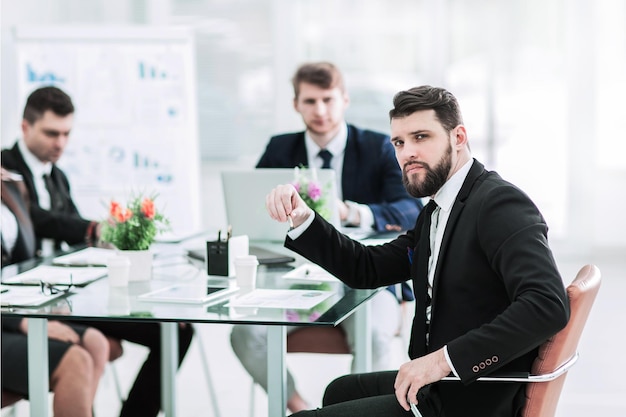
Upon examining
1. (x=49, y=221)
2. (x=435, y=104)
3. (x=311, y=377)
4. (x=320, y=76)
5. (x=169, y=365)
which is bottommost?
(x=311, y=377)

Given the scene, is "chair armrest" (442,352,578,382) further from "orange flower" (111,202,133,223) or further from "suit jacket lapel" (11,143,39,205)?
"suit jacket lapel" (11,143,39,205)

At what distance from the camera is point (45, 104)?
12.4ft

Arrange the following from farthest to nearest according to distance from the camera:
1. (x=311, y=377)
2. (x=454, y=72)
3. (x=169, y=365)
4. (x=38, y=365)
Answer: (x=454, y=72)
(x=311, y=377)
(x=169, y=365)
(x=38, y=365)

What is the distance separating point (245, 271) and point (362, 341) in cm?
49

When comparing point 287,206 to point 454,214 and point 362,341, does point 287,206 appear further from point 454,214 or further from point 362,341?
point 362,341

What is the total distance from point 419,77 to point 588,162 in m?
1.57

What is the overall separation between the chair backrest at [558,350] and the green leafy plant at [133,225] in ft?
4.28

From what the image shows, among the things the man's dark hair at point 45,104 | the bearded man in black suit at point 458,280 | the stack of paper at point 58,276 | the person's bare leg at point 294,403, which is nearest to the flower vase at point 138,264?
the stack of paper at point 58,276

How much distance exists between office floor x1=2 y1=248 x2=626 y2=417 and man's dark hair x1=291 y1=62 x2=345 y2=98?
117cm

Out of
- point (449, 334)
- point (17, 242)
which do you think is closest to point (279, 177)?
point (17, 242)

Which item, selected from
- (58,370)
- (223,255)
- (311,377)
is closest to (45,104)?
(223,255)

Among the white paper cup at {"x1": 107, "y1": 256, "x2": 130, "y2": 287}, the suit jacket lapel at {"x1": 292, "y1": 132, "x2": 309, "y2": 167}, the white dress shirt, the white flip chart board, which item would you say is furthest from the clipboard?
the white flip chart board

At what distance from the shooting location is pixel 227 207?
123 inches

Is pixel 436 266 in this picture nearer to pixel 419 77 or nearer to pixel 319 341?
pixel 319 341
